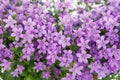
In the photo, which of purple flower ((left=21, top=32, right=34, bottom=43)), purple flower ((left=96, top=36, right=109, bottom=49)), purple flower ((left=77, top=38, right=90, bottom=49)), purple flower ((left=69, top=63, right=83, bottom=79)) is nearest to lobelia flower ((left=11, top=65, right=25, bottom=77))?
purple flower ((left=21, top=32, right=34, bottom=43))

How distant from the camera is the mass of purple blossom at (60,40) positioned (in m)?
2.71

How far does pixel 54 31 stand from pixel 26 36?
22 centimetres

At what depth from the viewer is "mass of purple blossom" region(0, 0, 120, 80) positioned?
2715mm

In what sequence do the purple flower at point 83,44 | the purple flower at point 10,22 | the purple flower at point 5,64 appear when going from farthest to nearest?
1. the purple flower at point 5,64
2. the purple flower at point 10,22
3. the purple flower at point 83,44

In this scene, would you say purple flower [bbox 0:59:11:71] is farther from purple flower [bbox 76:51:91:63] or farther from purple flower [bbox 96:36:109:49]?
purple flower [bbox 96:36:109:49]

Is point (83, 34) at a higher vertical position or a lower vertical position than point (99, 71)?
higher

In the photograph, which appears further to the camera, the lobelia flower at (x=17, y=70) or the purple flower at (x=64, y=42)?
the lobelia flower at (x=17, y=70)

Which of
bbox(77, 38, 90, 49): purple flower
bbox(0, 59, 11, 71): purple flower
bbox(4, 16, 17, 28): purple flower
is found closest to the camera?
bbox(77, 38, 90, 49): purple flower

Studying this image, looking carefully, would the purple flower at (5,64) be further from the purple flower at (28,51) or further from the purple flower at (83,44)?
the purple flower at (83,44)

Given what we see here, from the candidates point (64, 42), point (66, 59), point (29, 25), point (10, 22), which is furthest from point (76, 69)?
point (10, 22)

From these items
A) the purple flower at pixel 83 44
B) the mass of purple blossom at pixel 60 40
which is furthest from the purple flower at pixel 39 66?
the purple flower at pixel 83 44

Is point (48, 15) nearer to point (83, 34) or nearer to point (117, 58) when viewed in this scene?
point (83, 34)

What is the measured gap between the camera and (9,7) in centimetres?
298

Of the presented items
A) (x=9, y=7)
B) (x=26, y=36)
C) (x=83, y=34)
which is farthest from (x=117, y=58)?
(x=9, y=7)
